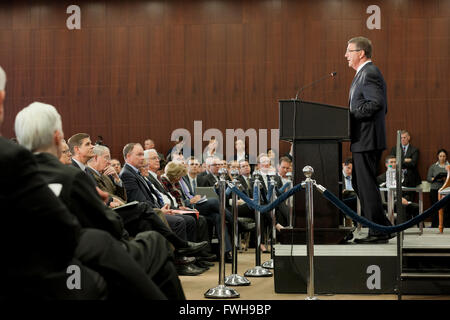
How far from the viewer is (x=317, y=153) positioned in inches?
222

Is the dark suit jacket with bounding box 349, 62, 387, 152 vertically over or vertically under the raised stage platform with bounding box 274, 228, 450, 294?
over

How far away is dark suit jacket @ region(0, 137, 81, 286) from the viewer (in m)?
2.17

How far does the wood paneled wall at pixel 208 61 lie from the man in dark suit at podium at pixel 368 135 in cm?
747

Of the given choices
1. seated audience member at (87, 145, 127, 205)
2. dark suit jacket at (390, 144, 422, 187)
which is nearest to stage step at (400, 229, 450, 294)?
seated audience member at (87, 145, 127, 205)

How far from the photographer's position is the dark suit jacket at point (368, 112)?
538cm

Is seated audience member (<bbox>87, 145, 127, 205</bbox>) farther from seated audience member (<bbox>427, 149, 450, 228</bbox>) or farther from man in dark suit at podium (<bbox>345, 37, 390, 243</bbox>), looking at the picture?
seated audience member (<bbox>427, 149, 450, 228</bbox>)

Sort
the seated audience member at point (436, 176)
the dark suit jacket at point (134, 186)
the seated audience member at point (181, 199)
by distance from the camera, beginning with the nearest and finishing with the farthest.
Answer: the dark suit jacket at point (134, 186)
the seated audience member at point (181, 199)
the seated audience member at point (436, 176)

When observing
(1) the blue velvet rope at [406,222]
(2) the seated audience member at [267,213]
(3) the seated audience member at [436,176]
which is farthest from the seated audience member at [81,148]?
(3) the seated audience member at [436,176]

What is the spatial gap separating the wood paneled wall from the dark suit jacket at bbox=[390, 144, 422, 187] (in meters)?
0.44

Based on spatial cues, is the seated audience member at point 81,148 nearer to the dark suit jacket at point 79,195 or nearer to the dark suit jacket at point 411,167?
the dark suit jacket at point 79,195

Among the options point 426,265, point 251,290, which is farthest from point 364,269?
point 251,290

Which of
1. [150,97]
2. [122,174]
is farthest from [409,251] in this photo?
[150,97]

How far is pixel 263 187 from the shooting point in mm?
8727

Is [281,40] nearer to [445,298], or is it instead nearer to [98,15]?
[98,15]
